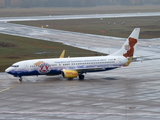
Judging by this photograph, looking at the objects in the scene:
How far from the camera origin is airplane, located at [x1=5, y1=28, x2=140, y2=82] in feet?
201

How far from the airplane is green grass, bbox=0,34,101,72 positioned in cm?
1176

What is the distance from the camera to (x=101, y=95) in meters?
51.0

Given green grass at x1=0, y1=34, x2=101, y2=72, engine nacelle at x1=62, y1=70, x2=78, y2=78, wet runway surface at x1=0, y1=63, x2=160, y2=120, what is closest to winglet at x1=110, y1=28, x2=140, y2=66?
wet runway surface at x1=0, y1=63, x2=160, y2=120

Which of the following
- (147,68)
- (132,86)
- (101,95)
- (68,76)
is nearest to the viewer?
(101,95)

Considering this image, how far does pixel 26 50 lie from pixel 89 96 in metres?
48.9

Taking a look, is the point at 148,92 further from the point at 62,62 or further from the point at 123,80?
the point at 62,62

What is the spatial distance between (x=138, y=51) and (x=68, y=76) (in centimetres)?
3775

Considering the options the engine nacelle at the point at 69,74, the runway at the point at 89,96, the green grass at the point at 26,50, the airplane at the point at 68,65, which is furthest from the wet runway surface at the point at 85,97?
the green grass at the point at 26,50

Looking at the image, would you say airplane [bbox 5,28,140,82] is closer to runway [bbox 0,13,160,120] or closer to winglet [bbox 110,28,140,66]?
winglet [bbox 110,28,140,66]

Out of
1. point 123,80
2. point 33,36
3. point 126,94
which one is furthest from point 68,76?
point 33,36

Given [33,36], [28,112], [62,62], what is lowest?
[28,112]

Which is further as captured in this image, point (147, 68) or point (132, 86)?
point (147, 68)

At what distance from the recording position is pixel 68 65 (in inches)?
2483

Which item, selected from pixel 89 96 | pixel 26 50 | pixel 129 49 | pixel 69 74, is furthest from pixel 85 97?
pixel 26 50
